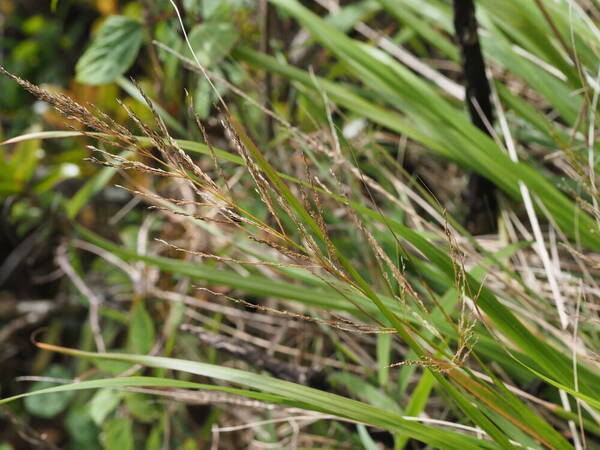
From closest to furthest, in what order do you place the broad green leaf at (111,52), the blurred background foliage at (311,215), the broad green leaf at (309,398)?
the broad green leaf at (309,398), the blurred background foliage at (311,215), the broad green leaf at (111,52)

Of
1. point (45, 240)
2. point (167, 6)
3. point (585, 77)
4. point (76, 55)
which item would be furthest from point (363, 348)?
point (76, 55)

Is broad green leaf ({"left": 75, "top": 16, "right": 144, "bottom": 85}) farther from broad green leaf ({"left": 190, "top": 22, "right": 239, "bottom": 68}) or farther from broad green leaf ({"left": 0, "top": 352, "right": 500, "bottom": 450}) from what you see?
broad green leaf ({"left": 0, "top": 352, "right": 500, "bottom": 450})

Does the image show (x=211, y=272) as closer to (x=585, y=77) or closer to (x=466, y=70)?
(x=466, y=70)

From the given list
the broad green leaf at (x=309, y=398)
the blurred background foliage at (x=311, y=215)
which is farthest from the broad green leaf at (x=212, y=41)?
→ the broad green leaf at (x=309, y=398)

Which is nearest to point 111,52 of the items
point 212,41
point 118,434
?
point 212,41

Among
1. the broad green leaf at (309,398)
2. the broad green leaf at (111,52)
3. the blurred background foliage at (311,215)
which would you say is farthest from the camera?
the broad green leaf at (111,52)

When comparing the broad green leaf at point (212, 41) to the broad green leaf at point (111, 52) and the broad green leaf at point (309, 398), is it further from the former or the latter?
the broad green leaf at point (309, 398)

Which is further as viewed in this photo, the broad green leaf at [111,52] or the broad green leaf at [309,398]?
the broad green leaf at [111,52]

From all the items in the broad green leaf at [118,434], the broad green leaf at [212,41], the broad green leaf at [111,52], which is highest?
the broad green leaf at [212,41]

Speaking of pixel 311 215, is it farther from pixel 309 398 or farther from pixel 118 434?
pixel 118 434
